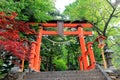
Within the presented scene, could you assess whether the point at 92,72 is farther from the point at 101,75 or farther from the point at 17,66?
the point at 17,66

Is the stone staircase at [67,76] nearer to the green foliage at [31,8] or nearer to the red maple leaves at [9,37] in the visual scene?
the red maple leaves at [9,37]

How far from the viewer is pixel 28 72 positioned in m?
8.39

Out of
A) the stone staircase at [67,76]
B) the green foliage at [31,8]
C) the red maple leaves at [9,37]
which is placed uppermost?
the green foliage at [31,8]

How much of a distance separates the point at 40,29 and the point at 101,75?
647cm

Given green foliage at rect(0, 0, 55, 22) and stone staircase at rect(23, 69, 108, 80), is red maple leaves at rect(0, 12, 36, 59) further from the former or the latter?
green foliage at rect(0, 0, 55, 22)

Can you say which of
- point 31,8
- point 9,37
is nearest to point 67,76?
point 9,37

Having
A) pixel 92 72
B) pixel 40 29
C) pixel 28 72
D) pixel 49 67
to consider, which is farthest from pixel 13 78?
pixel 49 67

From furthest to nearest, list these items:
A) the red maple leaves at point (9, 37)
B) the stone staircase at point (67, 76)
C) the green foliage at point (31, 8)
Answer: the green foliage at point (31, 8)
the stone staircase at point (67, 76)
the red maple leaves at point (9, 37)

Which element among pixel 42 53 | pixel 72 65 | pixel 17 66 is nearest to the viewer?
pixel 17 66

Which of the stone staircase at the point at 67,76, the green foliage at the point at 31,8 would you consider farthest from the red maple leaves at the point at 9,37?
the green foliage at the point at 31,8

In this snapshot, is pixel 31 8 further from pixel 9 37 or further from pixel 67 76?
pixel 67 76

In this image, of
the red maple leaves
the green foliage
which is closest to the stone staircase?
the red maple leaves

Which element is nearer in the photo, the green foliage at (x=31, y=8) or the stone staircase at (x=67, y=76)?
the stone staircase at (x=67, y=76)

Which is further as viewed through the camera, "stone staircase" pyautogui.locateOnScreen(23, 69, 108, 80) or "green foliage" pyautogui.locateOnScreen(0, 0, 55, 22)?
"green foliage" pyautogui.locateOnScreen(0, 0, 55, 22)
